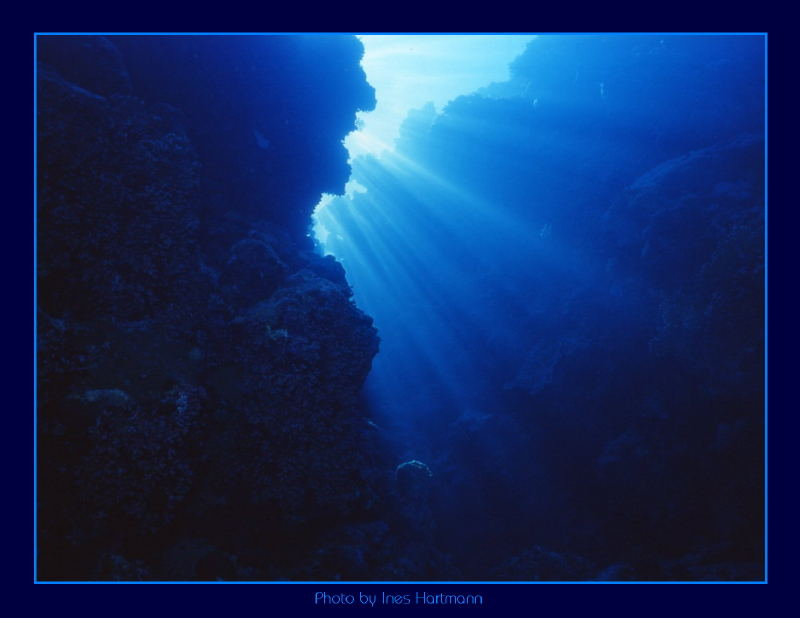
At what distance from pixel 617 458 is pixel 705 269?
6932 mm

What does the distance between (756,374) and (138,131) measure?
15.3m

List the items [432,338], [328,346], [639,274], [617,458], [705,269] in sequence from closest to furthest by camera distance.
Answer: [328,346]
[705,269]
[617,458]
[639,274]
[432,338]

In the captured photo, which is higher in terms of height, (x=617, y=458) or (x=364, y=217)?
(x=364, y=217)

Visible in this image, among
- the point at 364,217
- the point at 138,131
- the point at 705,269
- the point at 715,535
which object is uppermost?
the point at 364,217

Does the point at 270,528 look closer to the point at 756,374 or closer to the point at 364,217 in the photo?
the point at 756,374

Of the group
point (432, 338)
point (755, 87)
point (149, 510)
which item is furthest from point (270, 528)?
point (755, 87)

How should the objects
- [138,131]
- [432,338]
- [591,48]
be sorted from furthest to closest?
[432,338] < [591,48] < [138,131]

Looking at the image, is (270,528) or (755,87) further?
(755,87)

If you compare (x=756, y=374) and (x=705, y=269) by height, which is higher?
(x=705, y=269)

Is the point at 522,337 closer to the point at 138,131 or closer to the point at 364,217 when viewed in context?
the point at 138,131
